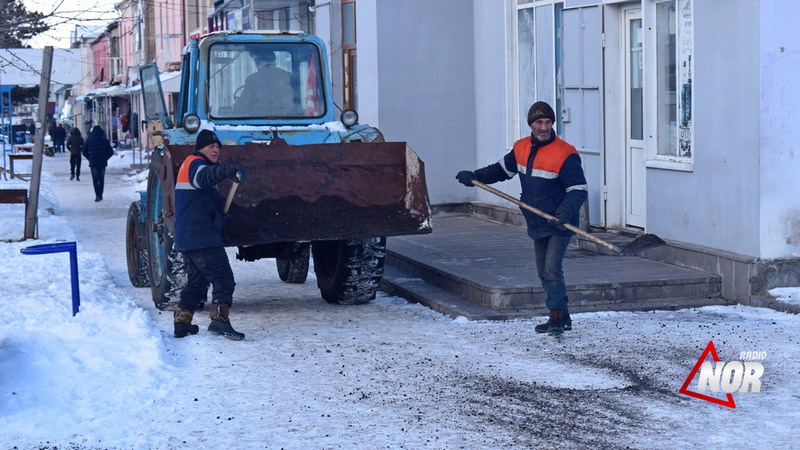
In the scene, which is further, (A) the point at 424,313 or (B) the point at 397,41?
(B) the point at 397,41

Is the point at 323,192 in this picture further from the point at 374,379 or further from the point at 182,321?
the point at 374,379

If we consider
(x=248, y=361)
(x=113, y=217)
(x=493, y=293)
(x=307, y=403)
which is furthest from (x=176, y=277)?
(x=113, y=217)

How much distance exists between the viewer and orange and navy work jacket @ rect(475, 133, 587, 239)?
347 inches

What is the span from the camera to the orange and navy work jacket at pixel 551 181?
347 inches

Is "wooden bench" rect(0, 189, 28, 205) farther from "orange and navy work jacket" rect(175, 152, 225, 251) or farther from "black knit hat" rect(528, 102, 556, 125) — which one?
"black knit hat" rect(528, 102, 556, 125)

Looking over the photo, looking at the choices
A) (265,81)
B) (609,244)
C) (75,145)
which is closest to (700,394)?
(609,244)

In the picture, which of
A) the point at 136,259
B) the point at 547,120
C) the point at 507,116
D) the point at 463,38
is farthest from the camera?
the point at 463,38

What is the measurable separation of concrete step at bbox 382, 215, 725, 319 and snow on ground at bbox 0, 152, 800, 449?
11.0 inches

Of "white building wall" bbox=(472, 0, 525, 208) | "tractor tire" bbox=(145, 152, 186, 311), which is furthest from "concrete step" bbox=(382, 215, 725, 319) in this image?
"white building wall" bbox=(472, 0, 525, 208)

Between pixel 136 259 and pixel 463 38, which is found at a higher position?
pixel 463 38

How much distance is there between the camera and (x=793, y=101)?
9.90 m

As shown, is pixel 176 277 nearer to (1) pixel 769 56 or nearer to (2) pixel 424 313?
(2) pixel 424 313

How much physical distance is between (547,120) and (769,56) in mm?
2214

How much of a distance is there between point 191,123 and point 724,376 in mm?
5079
